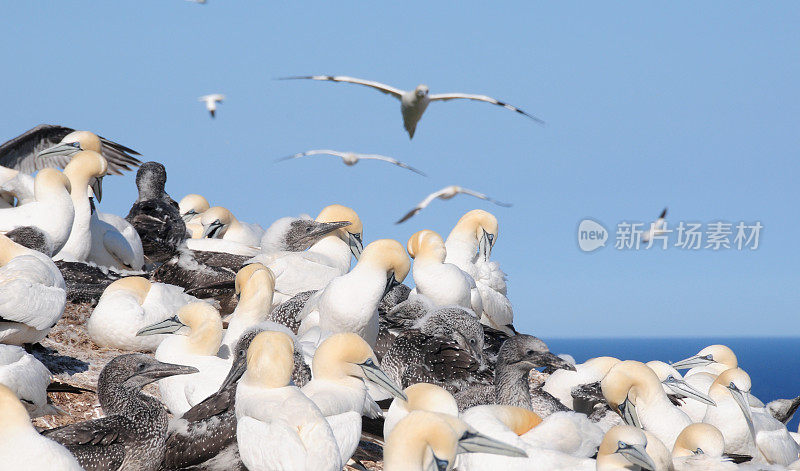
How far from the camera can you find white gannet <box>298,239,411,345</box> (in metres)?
8.36

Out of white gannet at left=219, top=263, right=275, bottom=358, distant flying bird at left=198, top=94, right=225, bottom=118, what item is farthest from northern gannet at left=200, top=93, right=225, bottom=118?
white gannet at left=219, top=263, right=275, bottom=358

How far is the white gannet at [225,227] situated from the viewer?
13.7 m

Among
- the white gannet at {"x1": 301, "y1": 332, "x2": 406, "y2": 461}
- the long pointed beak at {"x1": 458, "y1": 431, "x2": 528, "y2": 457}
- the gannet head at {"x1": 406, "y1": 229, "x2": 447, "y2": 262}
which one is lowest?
the white gannet at {"x1": 301, "y1": 332, "x2": 406, "y2": 461}

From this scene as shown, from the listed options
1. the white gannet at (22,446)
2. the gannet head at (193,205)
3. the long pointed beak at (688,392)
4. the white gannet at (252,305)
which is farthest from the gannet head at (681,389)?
the gannet head at (193,205)

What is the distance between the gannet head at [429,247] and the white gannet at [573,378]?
2.04 metres

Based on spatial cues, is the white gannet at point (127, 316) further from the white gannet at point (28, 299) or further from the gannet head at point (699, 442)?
the gannet head at point (699, 442)

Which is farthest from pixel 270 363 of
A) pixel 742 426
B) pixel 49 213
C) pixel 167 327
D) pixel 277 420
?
pixel 49 213

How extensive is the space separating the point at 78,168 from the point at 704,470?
7876 mm

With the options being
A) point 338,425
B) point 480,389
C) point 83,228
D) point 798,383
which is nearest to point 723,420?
point 480,389

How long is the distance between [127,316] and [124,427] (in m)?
3.12

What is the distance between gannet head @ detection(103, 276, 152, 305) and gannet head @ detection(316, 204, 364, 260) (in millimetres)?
2826

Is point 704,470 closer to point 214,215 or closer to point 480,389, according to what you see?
point 480,389

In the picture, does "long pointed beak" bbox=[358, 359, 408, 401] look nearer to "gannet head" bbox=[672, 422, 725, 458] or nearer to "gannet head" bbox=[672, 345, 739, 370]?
"gannet head" bbox=[672, 422, 725, 458]

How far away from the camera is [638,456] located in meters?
5.18
